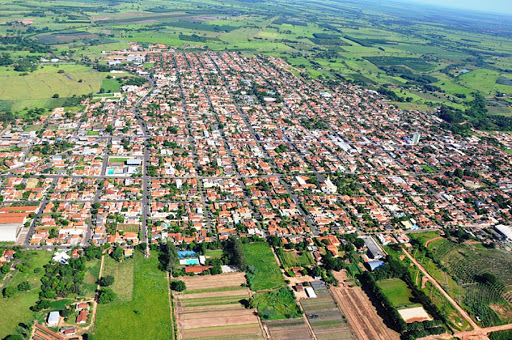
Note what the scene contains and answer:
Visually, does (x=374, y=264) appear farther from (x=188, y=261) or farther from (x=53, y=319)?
(x=53, y=319)

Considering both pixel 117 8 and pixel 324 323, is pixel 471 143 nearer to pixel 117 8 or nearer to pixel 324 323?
pixel 324 323

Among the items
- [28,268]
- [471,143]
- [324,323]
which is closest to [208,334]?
[324,323]

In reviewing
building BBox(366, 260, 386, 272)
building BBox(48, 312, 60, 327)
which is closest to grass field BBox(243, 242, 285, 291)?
building BBox(366, 260, 386, 272)

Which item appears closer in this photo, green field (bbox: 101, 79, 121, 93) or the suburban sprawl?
the suburban sprawl

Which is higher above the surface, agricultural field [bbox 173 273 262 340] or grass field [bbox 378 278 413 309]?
grass field [bbox 378 278 413 309]

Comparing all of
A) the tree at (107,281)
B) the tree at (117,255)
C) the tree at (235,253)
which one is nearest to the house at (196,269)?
the tree at (235,253)

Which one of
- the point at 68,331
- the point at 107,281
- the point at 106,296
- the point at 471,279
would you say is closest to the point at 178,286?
the point at 106,296

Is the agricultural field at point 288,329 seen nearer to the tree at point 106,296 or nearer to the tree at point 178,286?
the tree at point 178,286

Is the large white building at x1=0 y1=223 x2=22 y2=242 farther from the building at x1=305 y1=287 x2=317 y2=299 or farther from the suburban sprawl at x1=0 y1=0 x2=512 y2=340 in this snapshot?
the building at x1=305 y1=287 x2=317 y2=299
